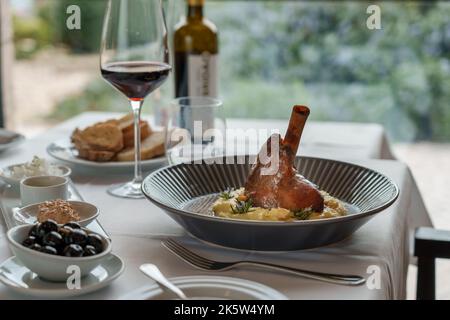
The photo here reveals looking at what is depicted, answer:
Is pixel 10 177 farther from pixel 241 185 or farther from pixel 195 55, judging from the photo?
pixel 195 55

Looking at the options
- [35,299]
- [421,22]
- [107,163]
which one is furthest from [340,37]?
[35,299]

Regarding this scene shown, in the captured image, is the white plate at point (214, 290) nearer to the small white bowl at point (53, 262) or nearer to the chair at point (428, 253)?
the small white bowl at point (53, 262)

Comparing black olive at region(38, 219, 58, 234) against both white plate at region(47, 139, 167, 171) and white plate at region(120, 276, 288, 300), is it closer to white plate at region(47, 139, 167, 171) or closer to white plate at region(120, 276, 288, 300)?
white plate at region(120, 276, 288, 300)

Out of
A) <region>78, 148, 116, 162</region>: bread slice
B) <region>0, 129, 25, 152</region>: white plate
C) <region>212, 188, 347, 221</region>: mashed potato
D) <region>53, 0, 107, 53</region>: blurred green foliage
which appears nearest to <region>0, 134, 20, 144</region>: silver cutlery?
<region>0, 129, 25, 152</region>: white plate

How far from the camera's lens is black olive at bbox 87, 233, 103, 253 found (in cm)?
88

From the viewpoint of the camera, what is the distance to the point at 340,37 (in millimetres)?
3844

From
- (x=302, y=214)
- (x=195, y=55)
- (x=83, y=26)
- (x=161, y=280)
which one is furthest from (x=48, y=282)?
(x=83, y=26)

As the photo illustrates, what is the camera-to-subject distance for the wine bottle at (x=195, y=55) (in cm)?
169

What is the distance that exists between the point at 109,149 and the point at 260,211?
0.54 metres

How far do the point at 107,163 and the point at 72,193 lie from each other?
16cm

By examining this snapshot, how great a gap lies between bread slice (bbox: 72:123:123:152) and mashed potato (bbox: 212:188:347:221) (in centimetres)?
44

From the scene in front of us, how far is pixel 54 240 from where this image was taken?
86 centimetres
